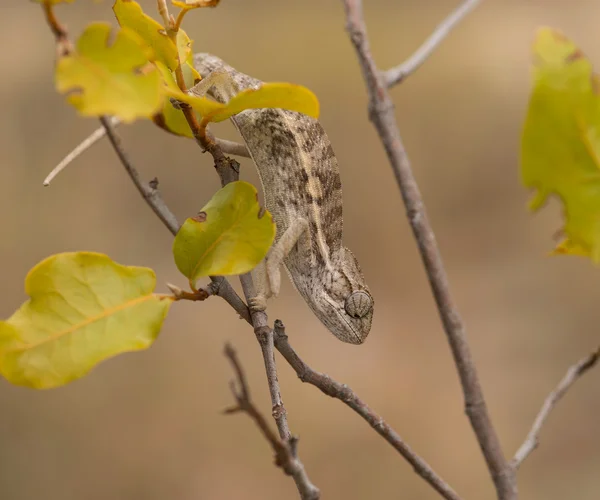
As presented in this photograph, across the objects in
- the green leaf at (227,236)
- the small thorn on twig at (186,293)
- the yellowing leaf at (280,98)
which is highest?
the yellowing leaf at (280,98)

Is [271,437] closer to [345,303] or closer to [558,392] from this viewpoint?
[558,392]

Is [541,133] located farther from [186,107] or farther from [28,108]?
[28,108]

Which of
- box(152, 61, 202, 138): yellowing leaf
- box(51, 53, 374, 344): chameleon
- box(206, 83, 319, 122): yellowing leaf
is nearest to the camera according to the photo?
box(206, 83, 319, 122): yellowing leaf

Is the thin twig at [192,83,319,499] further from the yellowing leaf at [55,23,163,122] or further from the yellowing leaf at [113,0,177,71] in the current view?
the yellowing leaf at [55,23,163,122]

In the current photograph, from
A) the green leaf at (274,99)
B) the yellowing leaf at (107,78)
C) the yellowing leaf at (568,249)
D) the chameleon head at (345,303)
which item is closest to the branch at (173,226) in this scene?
the green leaf at (274,99)

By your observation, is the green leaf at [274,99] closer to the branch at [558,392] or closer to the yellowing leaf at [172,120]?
the yellowing leaf at [172,120]

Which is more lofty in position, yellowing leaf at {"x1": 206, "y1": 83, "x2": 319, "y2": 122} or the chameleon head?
the chameleon head

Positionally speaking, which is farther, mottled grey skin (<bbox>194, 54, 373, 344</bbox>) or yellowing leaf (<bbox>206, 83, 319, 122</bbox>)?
mottled grey skin (<bbox>194, 54, 373, 344</bbox>)

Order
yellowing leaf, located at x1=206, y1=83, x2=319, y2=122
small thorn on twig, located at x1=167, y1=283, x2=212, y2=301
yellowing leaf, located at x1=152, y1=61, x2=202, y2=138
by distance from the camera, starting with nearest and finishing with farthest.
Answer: yellowing leaf, located at x1=206, y1=83, x2=319, y2=122 → small thorn on twig, located at x1=167, y1=283, x2=212, y2=301 → yellowing leaf, located at x1=152, y1=61, x2=202, y2=138

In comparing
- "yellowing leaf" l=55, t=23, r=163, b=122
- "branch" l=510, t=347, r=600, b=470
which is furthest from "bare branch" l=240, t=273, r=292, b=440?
"yellowing leaf" l=55, t=23, r=163, b=122
